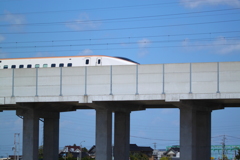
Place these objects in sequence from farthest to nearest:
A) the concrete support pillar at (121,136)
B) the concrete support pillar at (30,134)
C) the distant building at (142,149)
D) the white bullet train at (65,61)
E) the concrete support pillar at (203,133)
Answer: the distant building at (142,149), the white bullet train at (65,61), the concrete support pillar at (121,136), the concrete support pillar at (30,134), the concrete support pillar at (203,133)

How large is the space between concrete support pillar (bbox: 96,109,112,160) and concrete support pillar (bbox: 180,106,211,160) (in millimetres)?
6975

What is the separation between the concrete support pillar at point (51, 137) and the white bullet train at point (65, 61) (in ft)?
20.1

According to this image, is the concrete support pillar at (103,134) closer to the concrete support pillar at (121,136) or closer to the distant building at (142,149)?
the concrete support pillar at (121,136)

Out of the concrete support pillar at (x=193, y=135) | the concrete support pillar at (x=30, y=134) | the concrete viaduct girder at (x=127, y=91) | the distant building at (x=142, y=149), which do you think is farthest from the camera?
the distant building at (x=142, y=149)

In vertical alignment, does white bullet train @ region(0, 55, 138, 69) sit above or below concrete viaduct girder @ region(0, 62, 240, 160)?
above

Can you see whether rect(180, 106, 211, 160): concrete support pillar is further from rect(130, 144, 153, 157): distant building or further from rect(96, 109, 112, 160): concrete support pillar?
rect(130, 144, 153, 157): distant building

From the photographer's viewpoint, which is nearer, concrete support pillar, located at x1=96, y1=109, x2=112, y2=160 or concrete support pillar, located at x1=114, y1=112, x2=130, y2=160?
concrete support pillar, located at x1=96, y1=109, x2=112, y2=160

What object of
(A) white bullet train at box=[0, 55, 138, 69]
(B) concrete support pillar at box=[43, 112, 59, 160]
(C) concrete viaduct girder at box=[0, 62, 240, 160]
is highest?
(A) white bullet train at box=[0, 55, 138, 69]

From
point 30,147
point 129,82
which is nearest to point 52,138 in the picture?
point 30,147

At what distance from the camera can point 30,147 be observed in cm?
4412

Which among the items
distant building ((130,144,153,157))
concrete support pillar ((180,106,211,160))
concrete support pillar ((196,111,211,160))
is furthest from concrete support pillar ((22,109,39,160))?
distant building ((130,144,153,157))

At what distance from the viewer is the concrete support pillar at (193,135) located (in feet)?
128

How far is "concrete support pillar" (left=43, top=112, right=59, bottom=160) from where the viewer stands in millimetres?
50781

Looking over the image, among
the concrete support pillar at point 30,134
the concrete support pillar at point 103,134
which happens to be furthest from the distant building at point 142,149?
the concrete support pillar at point 103,134
